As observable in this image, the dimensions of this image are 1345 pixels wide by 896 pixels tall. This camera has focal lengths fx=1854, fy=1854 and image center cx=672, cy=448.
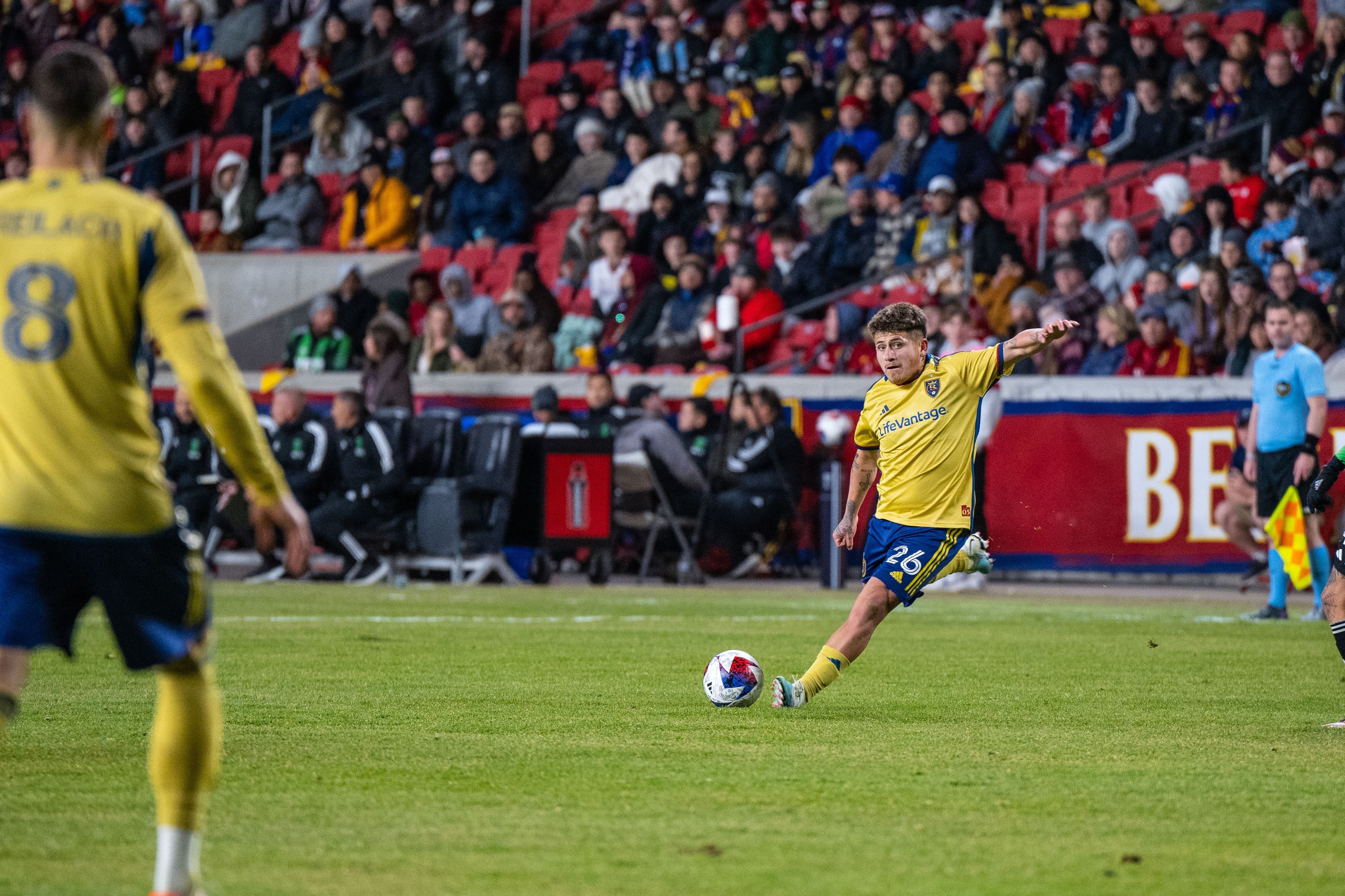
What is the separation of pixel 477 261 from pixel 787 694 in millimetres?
15447

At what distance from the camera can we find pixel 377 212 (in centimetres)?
2416

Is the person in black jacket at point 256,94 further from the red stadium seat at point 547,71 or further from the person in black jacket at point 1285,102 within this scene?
the person in black jacket at point 1285,102

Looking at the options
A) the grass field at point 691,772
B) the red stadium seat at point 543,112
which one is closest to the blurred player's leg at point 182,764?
the grass field at point 691,772

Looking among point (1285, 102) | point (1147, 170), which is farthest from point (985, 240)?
point (1285, 102)

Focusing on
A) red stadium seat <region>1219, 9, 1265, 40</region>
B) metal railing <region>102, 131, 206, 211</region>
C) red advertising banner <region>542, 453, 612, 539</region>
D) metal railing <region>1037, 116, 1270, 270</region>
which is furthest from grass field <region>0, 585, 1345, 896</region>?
metal railing <region>102, 131, 206, 211</region>

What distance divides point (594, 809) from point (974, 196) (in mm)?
15438

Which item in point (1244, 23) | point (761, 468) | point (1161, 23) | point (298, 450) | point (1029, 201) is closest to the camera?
point (298, 450)

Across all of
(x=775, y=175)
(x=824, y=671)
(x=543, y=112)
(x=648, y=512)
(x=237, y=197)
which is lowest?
(x=824, y=671)

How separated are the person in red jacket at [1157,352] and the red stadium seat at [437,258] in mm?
9163

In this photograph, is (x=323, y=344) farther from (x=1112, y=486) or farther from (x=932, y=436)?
(x=932, y=436)

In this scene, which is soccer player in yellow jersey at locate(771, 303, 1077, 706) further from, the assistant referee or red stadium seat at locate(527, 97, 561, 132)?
red stadium seat at locate(527, 97, 561, 132)

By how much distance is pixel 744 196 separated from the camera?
2209 cm

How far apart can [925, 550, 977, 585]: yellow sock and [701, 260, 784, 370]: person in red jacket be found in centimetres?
1119

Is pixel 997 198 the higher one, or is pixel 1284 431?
pixel 997 198
